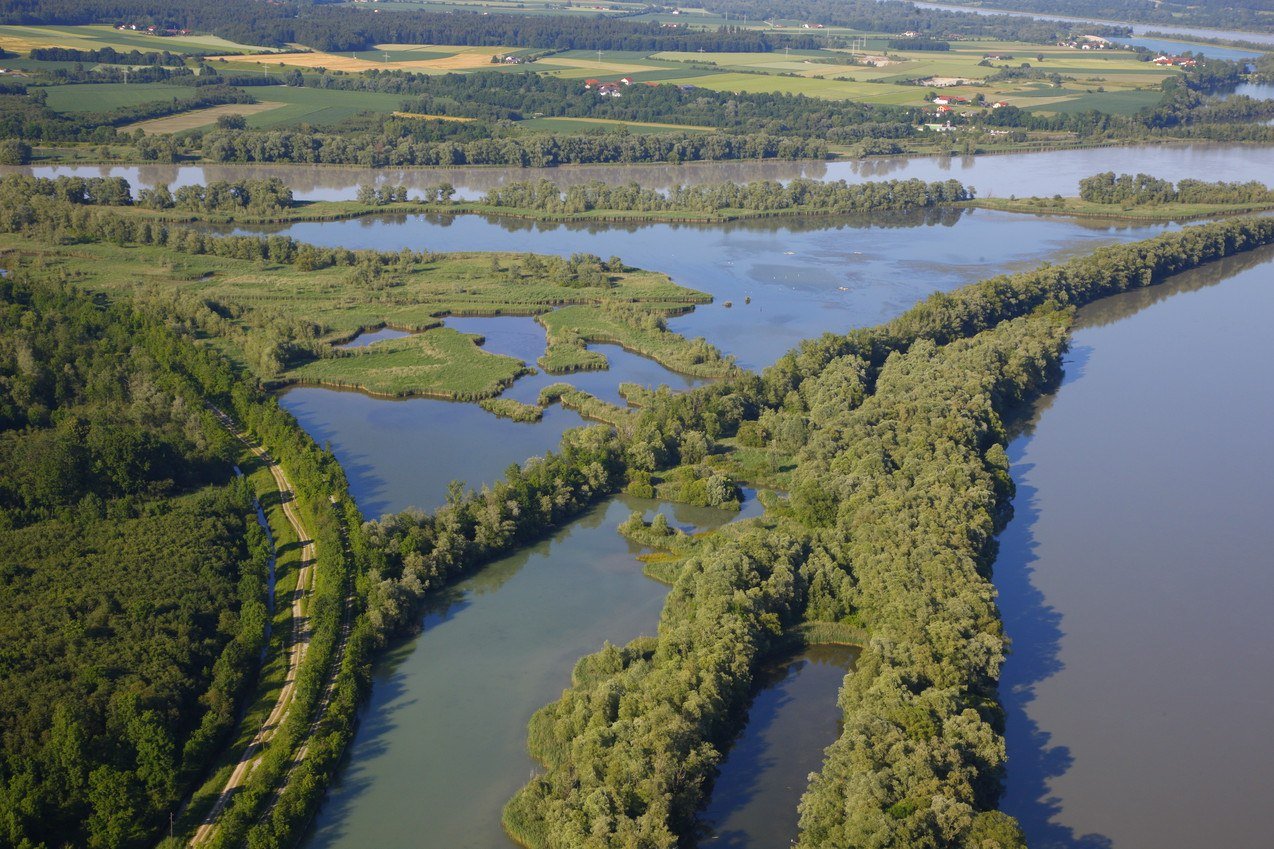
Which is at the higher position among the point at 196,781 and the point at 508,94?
the point at 508,94

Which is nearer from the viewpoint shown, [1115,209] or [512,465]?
[512,465]

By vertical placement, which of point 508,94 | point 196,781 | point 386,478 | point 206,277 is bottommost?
point 196,781

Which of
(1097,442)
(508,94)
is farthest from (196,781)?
(508,94)

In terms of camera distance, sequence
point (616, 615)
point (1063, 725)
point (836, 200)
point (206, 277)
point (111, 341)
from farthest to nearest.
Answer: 1. point (836, 200)
2. point (206, 277)
3. point (111, 341)
4. point (616, 615)
5. point (1063, 725)

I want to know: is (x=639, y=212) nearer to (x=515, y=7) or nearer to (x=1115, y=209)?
(x=1115, y=209)

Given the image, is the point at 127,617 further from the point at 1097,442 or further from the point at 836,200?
the point at 836,200

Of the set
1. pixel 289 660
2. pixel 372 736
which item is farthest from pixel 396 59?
pixel 372 736

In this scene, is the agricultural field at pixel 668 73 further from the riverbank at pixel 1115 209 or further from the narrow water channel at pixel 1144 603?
the narrow water channel at pixel 1144 603
